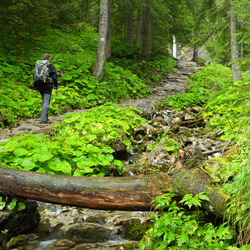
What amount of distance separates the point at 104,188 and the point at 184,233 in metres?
1.08

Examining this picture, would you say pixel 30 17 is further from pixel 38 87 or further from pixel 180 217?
pixel 180 217

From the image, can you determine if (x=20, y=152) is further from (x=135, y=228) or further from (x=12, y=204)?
(x=135, y=228)

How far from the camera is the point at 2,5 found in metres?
10.3

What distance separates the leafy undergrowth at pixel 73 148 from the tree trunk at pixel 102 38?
5.26 meters

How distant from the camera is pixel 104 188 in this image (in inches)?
117

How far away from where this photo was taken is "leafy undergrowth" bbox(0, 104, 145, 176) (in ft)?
13.3

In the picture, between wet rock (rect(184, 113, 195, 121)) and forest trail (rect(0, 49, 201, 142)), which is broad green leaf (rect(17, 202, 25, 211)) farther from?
wet rock (rect(184, 113, 195, 121))

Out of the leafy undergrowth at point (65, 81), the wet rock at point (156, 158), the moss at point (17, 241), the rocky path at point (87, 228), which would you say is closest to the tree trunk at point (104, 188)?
the moss at point (17, 241)

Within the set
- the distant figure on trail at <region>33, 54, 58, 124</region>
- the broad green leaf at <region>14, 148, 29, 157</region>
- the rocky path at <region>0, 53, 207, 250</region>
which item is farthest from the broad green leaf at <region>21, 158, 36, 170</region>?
the distant figure on trail at <region>33, 54, 58, 124</region>

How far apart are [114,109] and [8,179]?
4846 millimetres

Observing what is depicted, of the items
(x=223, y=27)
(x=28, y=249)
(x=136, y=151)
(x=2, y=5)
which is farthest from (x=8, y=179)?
(x=223, y=27)

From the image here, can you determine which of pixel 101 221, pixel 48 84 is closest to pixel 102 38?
pixel 48 84

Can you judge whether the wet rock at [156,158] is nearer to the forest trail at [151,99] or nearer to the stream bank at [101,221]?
the stream bank at [101,221]

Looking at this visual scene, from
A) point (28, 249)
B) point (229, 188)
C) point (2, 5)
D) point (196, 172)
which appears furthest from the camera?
point (2, 5)
